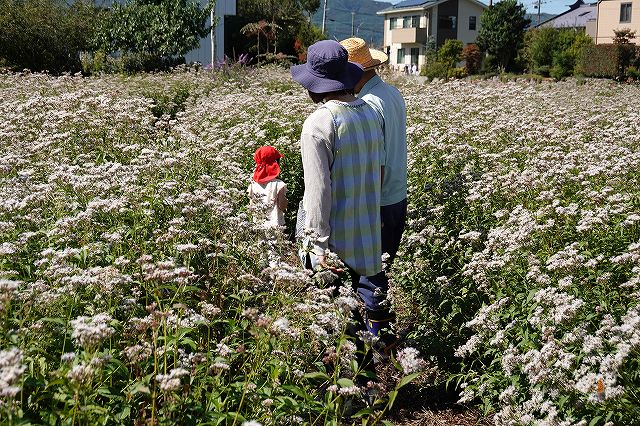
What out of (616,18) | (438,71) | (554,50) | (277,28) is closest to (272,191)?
(277,28)

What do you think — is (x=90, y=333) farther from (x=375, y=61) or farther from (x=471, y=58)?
(x=471, y=58)

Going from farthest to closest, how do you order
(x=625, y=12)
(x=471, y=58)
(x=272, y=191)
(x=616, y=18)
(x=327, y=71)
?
(x=616, y=18), (x=625, y=12), (x=471, y=58), (x=272, y=191), (x=327, y=71)

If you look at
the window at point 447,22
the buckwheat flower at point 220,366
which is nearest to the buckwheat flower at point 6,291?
the buckwheat flower at point 220,366

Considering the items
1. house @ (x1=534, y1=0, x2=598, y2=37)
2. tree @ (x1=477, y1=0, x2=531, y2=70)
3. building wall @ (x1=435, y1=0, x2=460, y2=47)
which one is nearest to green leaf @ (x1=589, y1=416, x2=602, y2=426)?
tree @ (x1=477, y1=0, x2=531, y2=70)

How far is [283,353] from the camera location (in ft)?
10.9

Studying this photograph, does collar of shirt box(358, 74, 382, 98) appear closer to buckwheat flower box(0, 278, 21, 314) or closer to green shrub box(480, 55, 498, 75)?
buckwheat flower box(0, 278, 21, 314)

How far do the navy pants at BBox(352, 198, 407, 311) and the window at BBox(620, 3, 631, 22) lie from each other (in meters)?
67.2

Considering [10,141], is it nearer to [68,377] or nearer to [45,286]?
[45,286]

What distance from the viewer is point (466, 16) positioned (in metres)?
83.5

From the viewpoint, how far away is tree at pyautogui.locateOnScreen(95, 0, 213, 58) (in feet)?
88.7

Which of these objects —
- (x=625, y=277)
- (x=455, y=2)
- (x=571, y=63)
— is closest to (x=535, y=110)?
(x=625, y=277)

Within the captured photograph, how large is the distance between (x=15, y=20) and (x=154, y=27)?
5261mm

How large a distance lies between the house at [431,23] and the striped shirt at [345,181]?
77.9 metres

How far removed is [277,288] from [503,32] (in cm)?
6576
